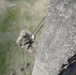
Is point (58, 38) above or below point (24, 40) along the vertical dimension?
above

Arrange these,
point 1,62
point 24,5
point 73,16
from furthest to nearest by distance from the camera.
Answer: point 24,5
point 1,62
point 73,16

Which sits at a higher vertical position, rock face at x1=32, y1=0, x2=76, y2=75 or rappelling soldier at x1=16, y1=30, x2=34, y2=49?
rock face at x1=32, y1=0, x2=76, y2=75

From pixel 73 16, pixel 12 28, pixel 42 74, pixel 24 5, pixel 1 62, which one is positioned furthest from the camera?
pixel 24 5

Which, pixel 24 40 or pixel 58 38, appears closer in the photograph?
pixel 58 38

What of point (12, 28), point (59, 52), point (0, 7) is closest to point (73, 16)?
point (59, 52)

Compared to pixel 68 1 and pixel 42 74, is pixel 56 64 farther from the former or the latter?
pixel 68 1

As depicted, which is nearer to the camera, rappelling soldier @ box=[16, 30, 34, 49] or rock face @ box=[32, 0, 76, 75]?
rock face @ box=[32, 0, 76, 75]

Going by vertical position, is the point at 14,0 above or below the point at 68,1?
below

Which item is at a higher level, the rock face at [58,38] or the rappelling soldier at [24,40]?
the rock face at [58,38]
